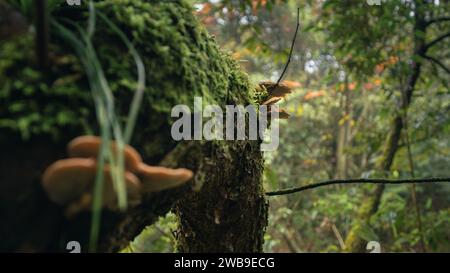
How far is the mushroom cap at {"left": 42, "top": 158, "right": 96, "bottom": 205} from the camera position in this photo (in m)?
0.54

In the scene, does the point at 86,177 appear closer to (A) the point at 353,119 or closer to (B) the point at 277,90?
(B) the point at 277,90

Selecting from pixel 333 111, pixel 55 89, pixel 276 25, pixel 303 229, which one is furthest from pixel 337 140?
pixel 55 89

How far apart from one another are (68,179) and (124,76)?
0.26 metres

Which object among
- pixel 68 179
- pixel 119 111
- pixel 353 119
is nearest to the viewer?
pixel 68 179

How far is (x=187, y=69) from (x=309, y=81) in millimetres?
7136

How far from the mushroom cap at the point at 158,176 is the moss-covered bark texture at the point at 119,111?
0.41ft

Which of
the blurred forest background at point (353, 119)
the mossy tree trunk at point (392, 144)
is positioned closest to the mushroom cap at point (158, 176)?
the blurred forest background at point (353, 119)

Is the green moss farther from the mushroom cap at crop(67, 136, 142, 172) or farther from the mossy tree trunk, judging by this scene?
the mossy tree trunk

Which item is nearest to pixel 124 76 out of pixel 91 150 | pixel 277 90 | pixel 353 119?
pixel 91 150

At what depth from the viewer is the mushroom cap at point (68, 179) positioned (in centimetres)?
54

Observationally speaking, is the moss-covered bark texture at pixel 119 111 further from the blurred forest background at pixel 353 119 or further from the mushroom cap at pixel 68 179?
the blurred forest background at pixel 353 119

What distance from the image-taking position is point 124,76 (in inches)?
29.7

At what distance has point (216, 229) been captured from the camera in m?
1.28
